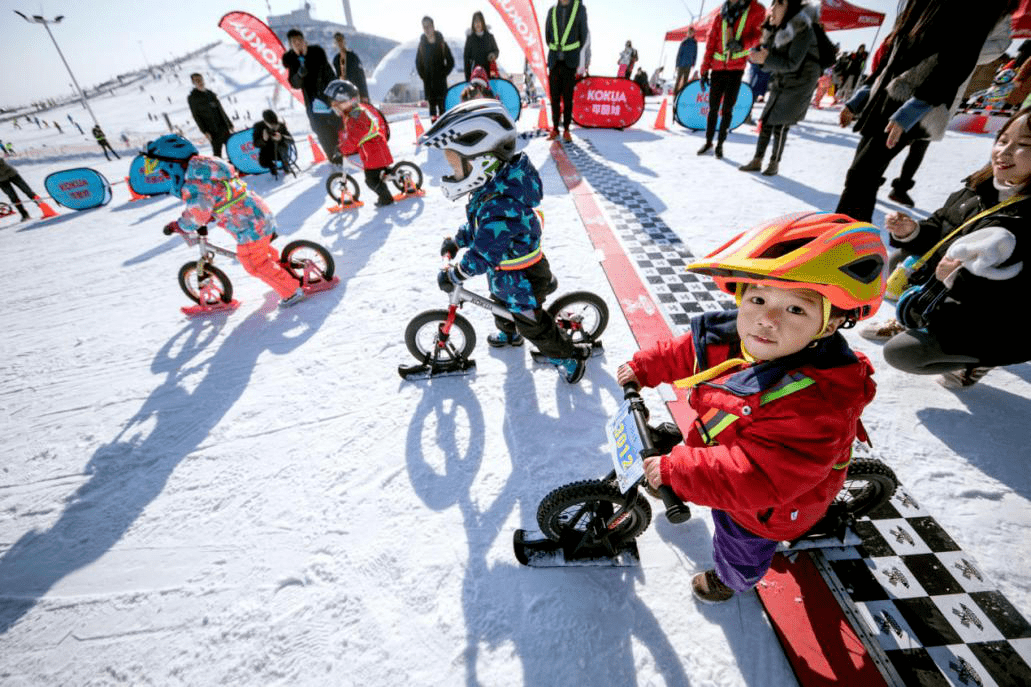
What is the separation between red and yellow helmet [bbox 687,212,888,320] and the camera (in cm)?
100

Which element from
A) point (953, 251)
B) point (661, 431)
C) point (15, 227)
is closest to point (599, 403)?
point (661, 431)

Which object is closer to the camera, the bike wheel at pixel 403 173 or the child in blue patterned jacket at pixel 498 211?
the child in blue patterned jacket at pixel 498 211

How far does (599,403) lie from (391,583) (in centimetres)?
168

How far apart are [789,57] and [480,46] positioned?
21.8 ft

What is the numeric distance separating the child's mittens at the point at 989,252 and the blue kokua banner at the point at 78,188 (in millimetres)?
12554

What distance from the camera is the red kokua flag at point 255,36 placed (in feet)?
31.6

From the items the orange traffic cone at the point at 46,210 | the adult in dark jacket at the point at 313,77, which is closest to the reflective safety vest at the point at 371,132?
the adult in dark jacket at the point at 313,77

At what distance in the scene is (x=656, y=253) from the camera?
4414mm

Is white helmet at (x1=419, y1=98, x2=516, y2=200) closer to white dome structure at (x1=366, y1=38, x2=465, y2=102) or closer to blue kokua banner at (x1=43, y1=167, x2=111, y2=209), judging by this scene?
blue kokua banner at (x1=43, y1=167, x2=111, y2=209)

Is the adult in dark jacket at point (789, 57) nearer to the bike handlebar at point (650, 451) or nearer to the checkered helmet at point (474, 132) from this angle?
the checkered helmet at point (474, 132)

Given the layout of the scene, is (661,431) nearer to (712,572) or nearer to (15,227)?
(712,572)

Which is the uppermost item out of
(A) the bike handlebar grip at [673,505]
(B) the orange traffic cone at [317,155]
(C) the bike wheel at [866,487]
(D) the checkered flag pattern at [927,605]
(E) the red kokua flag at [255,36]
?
(E) the red kokua flag at [255,36]

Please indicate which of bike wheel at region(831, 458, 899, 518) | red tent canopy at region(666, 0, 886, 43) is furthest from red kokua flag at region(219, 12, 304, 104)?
red tent canopy at region(666, 0, 886, 43)

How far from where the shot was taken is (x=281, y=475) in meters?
2.53
